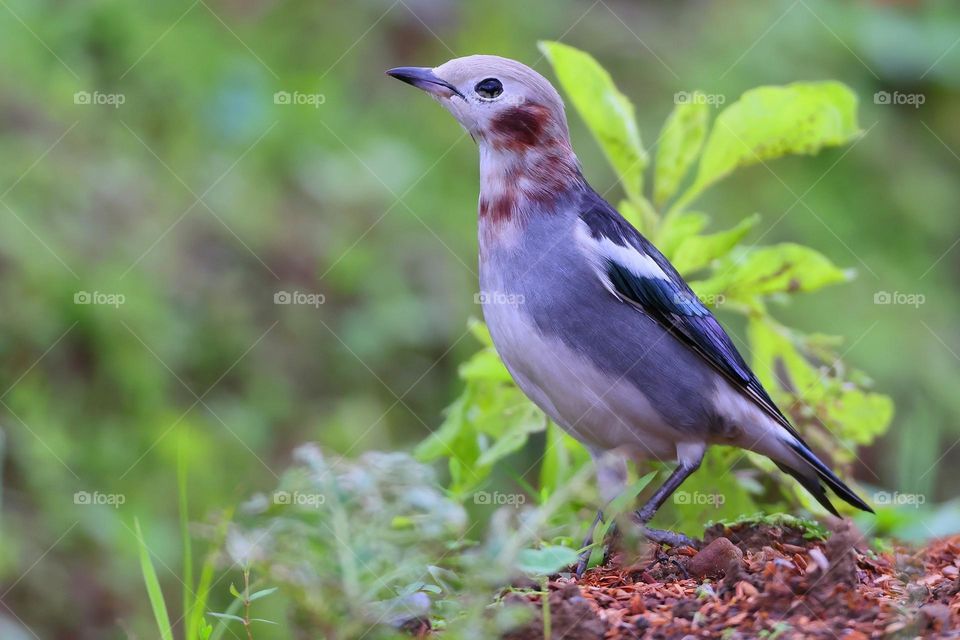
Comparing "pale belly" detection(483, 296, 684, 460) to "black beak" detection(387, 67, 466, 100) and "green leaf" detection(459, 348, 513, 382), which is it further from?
"black beak" detection(387, 67, 466, 100)

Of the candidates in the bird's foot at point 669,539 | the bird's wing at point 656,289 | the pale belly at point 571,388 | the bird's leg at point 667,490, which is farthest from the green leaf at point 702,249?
the bird's foot at point 669,539

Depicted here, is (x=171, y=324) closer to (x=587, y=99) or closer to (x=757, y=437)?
(x=587, y=99)

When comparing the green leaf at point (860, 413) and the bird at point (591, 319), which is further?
the green leaf at point (860, 413)

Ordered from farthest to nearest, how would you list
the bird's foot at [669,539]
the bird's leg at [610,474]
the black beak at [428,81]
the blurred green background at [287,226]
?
the blurred green background at [287,226]
the black beak at [428,81]
the bird's leg at [610,474]
the bird's foot at [669,539]

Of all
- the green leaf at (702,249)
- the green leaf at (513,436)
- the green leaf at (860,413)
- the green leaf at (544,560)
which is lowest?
the green leaf at (544,560)

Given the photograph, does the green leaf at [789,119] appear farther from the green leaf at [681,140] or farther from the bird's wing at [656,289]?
the bird's wing at [656,289]

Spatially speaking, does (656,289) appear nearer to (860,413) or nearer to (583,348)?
(583,348)

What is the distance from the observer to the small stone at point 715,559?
116 inches

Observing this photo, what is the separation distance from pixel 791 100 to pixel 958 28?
4.73m

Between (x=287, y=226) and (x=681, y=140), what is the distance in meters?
3.54

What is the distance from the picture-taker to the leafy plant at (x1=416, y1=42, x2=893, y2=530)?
397 centimetres

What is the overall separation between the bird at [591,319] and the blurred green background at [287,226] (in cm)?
234

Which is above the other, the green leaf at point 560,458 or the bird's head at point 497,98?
the bird's head at point 497,98

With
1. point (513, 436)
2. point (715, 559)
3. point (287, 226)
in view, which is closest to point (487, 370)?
point (513, 436)
